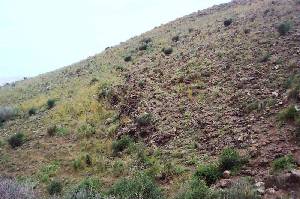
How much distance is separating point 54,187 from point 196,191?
449cm

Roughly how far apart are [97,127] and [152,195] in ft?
21.0

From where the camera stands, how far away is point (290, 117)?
37.0 feet

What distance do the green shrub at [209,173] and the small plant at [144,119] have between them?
4.05 metres

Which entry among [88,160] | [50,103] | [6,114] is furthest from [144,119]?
[6,114]

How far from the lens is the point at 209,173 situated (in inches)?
406

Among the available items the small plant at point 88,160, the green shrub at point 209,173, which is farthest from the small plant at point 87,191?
the green shrub at point 209,173

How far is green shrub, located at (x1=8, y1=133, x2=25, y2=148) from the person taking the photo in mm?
16125

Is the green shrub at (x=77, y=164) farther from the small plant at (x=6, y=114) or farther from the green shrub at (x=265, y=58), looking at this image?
the small plant at (x=6, y=114)

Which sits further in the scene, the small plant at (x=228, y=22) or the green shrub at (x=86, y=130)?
the small plant at (x=228, y=22)

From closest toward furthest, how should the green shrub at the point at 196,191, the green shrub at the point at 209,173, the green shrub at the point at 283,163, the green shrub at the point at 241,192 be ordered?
1. the green shrub at the point at 241,192
2. the green shrub at the point at 196,191
3. the green shrub at the point at 283,163
4. the green shrub at the point at 209,173

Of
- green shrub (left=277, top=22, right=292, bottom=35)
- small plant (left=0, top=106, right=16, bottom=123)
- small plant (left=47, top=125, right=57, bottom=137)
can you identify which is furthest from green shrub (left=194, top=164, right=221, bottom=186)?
small plant (left=0, top=106, right=16, bottom=123)

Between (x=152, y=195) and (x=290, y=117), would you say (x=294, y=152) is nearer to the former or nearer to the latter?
(x=290, y=117)

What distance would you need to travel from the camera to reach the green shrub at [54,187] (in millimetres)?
11891

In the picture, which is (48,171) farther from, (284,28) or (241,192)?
(284,28)
